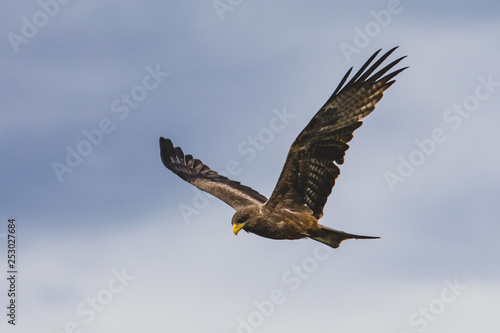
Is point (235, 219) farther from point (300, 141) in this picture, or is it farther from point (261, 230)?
point (300, 141)

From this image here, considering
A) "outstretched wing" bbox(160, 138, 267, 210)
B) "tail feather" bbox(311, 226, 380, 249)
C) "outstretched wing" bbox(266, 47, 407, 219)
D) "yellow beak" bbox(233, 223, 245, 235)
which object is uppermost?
"outstretched wing" bbox(160, 138, 267, 210)

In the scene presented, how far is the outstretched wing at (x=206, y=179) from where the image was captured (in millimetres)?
16281

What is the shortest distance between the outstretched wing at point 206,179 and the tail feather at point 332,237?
2.30 m

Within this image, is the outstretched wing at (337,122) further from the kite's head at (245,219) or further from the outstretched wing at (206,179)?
the outstretched wing at (206,179)

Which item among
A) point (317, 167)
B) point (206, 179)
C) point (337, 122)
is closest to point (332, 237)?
point (317, 167)

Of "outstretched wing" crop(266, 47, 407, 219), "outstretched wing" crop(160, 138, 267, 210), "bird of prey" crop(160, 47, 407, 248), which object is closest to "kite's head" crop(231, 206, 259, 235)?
"bird of prey" crop(160, 47, 407, 248)

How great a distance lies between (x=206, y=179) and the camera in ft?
59.2

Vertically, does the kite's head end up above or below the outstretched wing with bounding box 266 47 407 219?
below

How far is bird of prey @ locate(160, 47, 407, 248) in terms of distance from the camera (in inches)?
498

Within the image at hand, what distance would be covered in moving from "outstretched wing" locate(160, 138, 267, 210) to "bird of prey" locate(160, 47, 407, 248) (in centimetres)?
221

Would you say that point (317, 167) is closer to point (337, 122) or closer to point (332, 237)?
point (337, 122)

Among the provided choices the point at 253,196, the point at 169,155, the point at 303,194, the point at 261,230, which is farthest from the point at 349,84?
the point at 169,155

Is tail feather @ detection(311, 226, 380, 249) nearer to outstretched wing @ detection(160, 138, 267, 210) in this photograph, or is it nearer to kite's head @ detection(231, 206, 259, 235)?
kite's head @ detection(231, 206, 259, 235)

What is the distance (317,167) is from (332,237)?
5.25 ft
